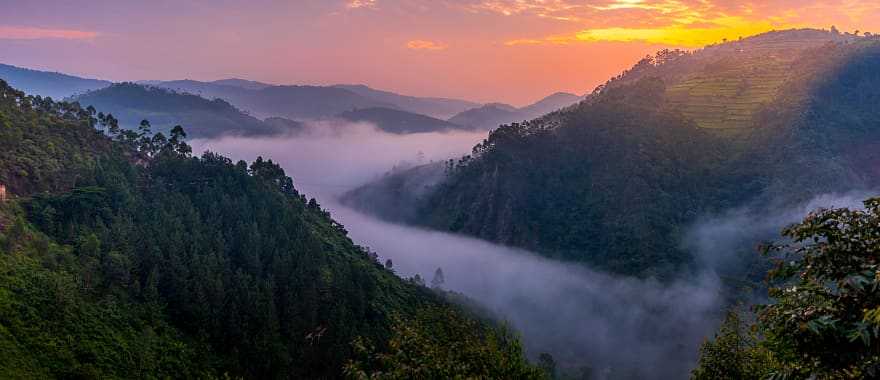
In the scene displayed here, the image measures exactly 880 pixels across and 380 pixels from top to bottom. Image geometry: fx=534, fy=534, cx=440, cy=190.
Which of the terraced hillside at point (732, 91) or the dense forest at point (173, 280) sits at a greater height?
the terraced hillside at point (732, 91)

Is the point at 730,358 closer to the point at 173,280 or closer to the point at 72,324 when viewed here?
the point at 72,324

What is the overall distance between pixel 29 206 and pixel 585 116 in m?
141

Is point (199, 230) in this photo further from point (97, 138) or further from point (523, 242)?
point (523, 242)

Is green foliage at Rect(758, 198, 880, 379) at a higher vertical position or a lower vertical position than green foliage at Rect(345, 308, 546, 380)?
higher

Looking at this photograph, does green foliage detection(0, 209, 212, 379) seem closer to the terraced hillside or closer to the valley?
the valley

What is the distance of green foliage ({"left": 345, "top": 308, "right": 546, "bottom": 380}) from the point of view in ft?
50.9

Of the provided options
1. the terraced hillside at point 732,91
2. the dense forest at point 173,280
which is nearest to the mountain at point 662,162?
the terraced hillside at point 732,91

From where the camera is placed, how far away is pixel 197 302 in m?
52.4

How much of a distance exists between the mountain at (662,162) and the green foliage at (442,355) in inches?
4484

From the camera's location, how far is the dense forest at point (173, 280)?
1312 inches

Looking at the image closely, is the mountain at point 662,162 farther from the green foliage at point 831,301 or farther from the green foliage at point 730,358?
the green foliage at point 831,301

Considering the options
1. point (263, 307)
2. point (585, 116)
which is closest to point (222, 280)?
point (263, 307)

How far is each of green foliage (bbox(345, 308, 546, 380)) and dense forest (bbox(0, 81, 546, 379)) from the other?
0.07m

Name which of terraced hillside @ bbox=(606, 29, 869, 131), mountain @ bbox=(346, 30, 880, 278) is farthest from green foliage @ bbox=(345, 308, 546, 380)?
terraced hillside @ bbox=(606, 29, 869, 131)
